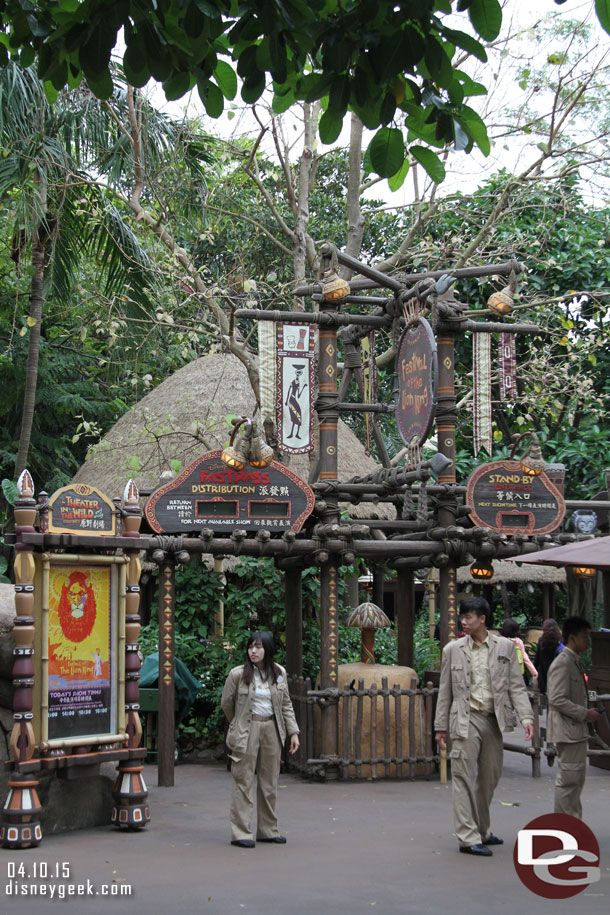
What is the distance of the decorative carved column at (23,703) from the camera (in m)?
7.75

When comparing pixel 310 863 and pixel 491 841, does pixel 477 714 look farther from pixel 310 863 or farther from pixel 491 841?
pixel 310 863

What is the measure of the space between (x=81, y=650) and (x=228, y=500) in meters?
3.21

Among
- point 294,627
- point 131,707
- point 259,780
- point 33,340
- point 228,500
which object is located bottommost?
point 259,780

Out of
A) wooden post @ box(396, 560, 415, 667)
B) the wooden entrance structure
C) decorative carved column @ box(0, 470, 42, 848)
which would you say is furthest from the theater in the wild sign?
decorative carved column @ box(0, 470, 42, 848)

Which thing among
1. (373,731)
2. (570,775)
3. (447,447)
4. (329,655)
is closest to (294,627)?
(329,655)

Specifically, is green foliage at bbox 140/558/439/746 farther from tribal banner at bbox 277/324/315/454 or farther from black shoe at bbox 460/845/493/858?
black shoe at bbox 460/845/493/858

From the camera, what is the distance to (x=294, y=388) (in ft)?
38.8

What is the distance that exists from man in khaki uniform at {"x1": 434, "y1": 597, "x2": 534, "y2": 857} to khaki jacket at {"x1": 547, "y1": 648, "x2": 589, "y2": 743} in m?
0.18

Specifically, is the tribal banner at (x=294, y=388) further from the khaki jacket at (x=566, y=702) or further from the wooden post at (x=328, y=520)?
the khaki jacket at (x=566, y=702)

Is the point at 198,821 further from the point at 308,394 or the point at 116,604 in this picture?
the point at 308,394

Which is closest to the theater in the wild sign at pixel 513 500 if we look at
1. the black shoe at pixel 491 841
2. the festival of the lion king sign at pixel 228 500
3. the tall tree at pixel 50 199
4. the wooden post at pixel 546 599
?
the festival of the lion king sign at pixel 228 500

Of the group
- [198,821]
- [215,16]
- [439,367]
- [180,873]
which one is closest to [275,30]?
[215,16]

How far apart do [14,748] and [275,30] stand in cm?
→ 570

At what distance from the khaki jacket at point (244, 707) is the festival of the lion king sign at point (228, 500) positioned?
3310mm
